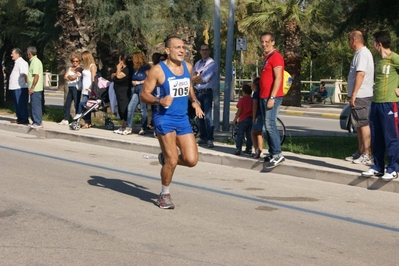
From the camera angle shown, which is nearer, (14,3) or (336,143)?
(336,143)

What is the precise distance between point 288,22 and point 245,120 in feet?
72.0

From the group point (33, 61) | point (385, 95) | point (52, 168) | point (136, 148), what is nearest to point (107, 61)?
point (33, 61)

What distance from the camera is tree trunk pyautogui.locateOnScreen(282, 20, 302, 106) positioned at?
115 feet

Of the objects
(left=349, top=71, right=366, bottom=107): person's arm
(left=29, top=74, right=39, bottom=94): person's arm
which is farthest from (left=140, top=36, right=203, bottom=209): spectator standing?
(left=29, top=74, right=39, bottom=94): person's arm

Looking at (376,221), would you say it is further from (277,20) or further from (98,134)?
(277,20)

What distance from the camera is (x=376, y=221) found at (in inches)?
338

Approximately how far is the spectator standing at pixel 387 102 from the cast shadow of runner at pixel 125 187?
10.9 feet

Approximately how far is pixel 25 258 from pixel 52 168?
5.75 metres

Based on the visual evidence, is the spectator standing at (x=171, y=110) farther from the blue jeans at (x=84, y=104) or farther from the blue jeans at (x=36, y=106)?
the blue jeans at (x=84, y=104)

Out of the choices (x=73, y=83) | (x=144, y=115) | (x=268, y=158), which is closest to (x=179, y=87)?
(x=268, y=158)

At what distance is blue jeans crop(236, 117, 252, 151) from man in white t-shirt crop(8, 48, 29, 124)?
730 centimetres

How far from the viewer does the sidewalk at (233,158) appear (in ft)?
36.7

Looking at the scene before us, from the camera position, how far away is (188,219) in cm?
832

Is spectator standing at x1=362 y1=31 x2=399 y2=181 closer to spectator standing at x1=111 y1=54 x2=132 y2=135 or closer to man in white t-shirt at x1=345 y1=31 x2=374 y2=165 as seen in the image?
man in white t-shirt at x1=345 y1=31 x2=374 y2=165
